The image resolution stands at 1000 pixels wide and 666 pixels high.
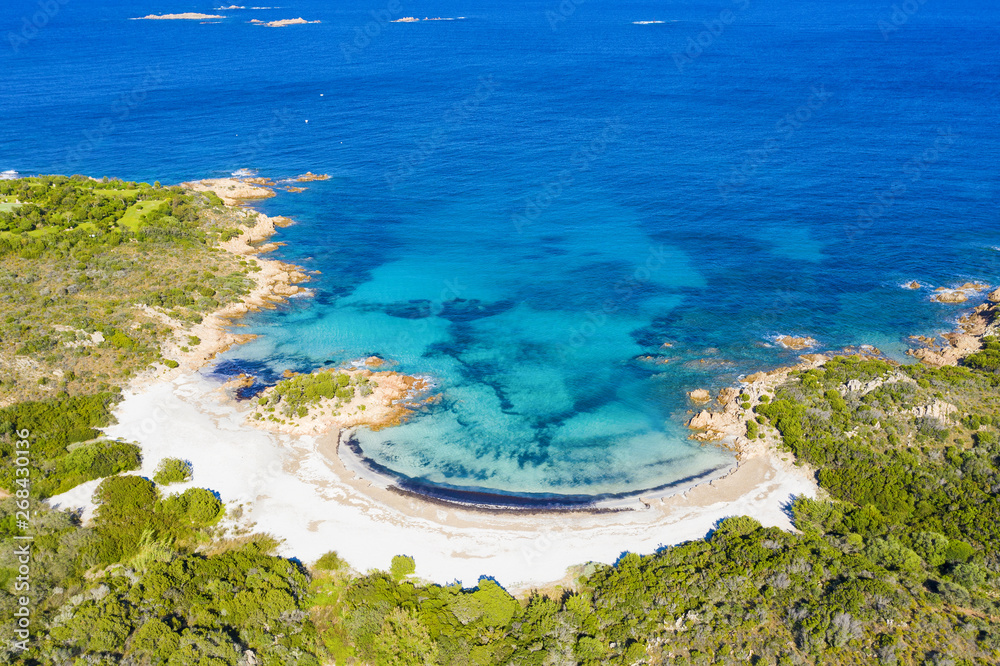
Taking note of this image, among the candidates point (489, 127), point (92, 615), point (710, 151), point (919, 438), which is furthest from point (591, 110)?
point (92, 615)

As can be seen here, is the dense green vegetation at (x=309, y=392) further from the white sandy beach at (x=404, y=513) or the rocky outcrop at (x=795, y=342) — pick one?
the rocky outcrop at (x=795, y=342)

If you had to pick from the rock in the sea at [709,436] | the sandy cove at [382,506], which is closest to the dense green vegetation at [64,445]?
the sandy cove at [382,506]

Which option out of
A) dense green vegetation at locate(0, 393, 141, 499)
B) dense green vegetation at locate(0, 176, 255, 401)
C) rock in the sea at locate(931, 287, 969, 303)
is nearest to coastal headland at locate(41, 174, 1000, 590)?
dense green vegetation at locate(0, 393, 141, 499)

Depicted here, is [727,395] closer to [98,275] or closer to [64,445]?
Answer: [64,445]

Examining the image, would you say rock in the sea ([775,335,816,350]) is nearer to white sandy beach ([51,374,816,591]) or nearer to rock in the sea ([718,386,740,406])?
rock in the sea ([718,386,740,406])

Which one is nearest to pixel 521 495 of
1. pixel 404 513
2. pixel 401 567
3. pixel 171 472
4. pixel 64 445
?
pixel 404 513
